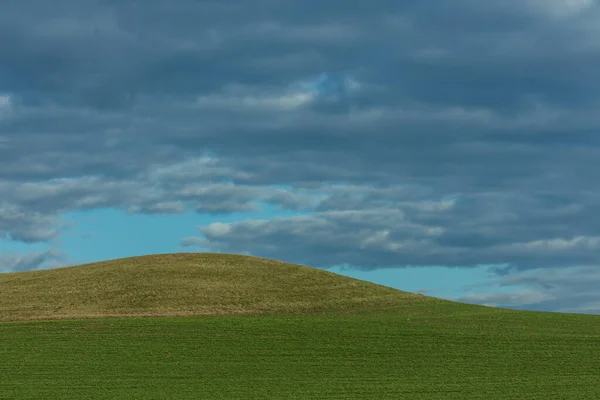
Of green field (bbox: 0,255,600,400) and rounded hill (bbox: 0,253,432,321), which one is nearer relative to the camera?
green field (bbox: 0,255,600,400)

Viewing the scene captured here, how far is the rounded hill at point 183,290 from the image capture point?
48062 mm

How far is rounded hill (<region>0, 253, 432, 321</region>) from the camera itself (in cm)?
4806

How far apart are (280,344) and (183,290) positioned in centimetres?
1550

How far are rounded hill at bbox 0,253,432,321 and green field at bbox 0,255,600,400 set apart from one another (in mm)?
215

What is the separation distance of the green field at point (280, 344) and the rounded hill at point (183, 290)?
22cm

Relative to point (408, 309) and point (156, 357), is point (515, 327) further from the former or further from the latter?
point (156, 357)

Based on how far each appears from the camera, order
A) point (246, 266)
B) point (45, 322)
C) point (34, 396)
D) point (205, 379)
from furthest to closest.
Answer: point (246, 266) < point (45, 322) < point (205, 379) < point (34, 396)

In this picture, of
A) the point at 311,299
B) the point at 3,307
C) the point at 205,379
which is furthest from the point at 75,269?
the point at 205,379

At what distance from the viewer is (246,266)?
59.6 meters

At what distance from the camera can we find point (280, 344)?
38156 millimetres

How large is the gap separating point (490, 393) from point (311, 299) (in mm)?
22104

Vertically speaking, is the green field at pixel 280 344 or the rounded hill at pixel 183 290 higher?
the rounded hill at pixel 183 290

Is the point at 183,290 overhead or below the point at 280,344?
overhead

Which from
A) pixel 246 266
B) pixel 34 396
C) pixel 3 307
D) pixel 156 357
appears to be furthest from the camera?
pixel 246 266
